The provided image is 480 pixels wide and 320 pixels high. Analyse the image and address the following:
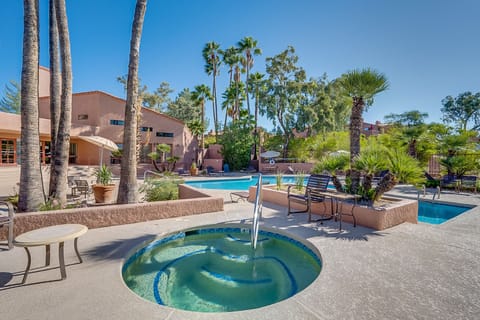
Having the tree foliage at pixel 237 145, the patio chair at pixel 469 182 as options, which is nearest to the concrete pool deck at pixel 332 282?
the patio chair at pixel 469 182

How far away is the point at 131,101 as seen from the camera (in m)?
6.17

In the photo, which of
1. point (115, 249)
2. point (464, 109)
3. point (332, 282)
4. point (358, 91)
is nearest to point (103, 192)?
point (115, 249)

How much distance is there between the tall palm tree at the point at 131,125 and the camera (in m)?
6.12

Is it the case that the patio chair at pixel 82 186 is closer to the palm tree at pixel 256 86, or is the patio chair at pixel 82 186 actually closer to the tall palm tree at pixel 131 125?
the tall palm tree at pixel 131 125

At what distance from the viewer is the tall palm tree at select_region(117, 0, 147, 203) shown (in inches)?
241

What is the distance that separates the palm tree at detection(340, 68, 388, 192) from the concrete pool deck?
8.06ft

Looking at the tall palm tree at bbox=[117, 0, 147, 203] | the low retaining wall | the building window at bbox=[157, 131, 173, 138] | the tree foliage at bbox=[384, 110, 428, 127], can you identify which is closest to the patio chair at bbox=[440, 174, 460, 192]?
the low retaining wall

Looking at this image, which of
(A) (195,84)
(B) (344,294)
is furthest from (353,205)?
(A) (195,84)

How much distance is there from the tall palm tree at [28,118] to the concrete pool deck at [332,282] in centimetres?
159

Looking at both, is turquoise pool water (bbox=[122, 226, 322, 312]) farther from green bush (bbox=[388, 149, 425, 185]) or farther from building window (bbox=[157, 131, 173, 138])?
building window (bbox=[157, 131, 173, 138])

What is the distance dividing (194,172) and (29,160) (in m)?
15.2

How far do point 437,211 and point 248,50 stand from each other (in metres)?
22.8

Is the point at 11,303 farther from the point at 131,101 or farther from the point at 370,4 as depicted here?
the point at 370,4

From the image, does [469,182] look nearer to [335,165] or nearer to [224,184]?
[335,165]
